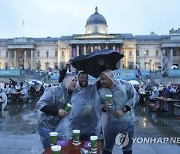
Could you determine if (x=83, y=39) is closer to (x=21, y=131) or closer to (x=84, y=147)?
(x=21, y=131)

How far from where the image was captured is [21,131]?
427 inches

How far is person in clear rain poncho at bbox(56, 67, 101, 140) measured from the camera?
198 inches

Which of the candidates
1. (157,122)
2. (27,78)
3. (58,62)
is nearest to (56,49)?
(58,62)

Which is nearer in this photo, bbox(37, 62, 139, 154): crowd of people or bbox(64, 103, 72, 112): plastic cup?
bbox(64, 103, 72, 112): plastic cup

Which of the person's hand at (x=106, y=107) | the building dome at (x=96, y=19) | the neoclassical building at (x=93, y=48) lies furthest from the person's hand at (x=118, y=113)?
the building dome at (x=96, y=19)

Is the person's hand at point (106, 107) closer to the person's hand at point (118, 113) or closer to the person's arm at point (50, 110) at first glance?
the person's hand at point (118, 113)

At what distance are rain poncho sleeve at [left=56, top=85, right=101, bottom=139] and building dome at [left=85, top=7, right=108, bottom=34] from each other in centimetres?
9467

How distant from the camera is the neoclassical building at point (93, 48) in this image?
93.4 m

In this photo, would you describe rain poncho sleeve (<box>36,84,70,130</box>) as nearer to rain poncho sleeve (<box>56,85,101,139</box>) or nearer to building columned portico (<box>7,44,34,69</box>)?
rain poncho sleeve (<box>56,85,101,139</box>)

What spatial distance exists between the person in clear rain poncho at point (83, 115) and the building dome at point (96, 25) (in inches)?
3725

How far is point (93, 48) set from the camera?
9350 cm

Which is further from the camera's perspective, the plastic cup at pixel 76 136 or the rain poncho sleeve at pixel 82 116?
A: the rain poncho sleeve at pixel 82 116

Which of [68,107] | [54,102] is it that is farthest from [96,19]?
[68,107]

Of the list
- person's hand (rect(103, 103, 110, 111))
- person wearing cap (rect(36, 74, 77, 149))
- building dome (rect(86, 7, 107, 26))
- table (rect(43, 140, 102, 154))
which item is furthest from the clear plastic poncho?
building dome (rect(86, 7, 107, 26))
